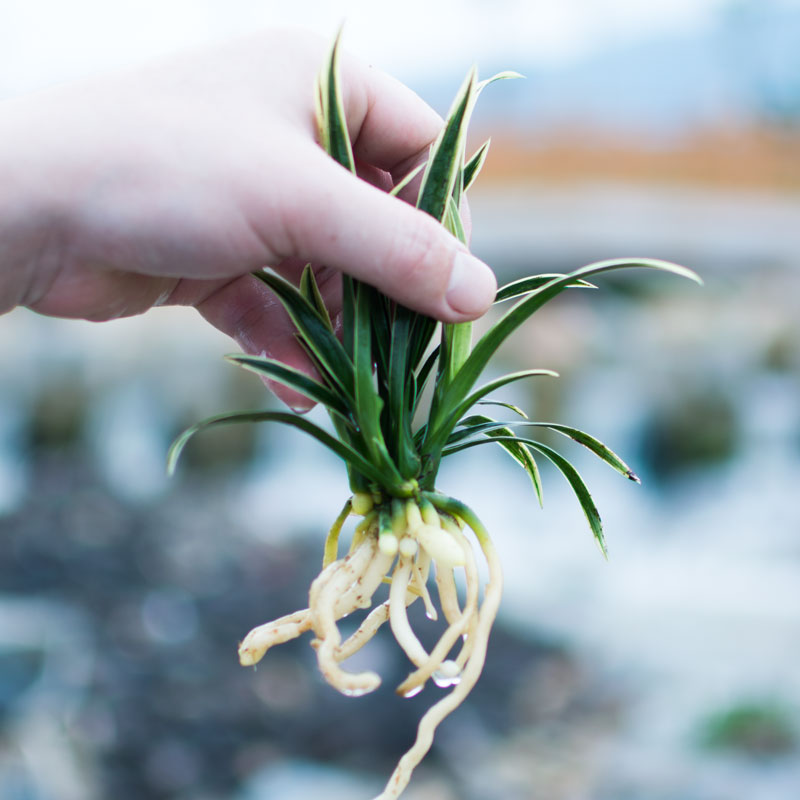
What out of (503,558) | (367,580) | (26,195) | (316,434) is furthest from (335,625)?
(503,558)

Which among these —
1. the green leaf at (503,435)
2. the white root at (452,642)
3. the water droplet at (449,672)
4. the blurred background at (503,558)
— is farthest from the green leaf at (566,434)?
the blurred background at (503,558)

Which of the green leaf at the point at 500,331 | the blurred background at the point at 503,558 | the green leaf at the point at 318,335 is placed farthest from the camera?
the blurred background at the point at 503,558

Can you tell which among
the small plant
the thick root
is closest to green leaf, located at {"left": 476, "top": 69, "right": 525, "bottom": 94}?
the small plant

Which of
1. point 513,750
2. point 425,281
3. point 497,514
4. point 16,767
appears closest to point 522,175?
point 497,514

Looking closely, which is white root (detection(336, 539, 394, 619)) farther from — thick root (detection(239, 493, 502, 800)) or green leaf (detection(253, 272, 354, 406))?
green leaf (detection(253, 272, 354, 406))

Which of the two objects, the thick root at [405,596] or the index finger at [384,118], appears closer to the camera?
the thick root at [405,596]

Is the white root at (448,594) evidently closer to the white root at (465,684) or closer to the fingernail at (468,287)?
the white root at (465,684)
